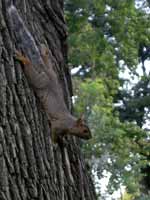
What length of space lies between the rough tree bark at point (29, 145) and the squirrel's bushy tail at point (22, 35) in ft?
0.09

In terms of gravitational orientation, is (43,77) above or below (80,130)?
above

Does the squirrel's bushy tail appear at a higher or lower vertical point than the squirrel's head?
higher

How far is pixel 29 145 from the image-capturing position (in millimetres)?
2156

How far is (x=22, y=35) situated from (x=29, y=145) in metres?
0.46

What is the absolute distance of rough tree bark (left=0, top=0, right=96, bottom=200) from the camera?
6.77 ft

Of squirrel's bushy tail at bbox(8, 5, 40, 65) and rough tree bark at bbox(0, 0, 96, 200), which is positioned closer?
rough tree bark at bbox(0, 0, 96, 200)

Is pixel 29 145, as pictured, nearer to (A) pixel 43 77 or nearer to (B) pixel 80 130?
(A) pixel 43 77

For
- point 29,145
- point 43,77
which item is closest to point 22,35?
point 43,77

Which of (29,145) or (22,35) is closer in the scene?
(29,145)

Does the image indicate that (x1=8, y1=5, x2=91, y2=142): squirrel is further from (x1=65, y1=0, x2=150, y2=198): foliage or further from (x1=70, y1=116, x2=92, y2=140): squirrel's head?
(x1=65, y1=0, x2=150, y2=198): foliage

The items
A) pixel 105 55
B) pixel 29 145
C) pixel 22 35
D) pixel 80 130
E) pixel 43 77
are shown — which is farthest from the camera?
pixel 105 55

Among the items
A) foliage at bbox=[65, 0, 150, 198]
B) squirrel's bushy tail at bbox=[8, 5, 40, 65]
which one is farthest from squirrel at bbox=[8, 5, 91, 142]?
foliage at bbox=[65, 0, 150, 198]

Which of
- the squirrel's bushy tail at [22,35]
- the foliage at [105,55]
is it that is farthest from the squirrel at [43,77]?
the foliage at [105,55]

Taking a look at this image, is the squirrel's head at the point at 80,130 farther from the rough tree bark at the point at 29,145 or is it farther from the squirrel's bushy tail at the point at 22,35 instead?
the squirrel's bushy tail at the point at 22,35
